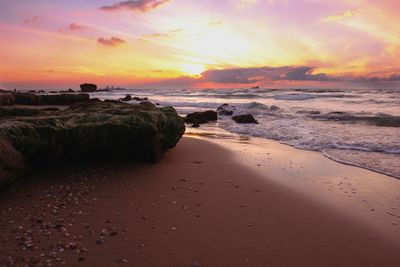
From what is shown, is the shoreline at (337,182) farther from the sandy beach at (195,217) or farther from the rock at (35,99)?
the rock at (35,99)

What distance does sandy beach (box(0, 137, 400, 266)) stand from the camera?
3330mm

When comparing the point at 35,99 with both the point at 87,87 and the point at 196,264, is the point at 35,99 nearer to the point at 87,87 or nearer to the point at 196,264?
the point at 196,264

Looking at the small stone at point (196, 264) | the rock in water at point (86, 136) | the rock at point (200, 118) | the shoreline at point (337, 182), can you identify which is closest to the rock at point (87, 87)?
the rock at point (200, 118)

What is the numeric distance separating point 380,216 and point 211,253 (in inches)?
111

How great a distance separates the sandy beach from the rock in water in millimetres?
315

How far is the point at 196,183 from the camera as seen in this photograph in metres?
5.65

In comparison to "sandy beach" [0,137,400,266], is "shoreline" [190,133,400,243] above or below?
below

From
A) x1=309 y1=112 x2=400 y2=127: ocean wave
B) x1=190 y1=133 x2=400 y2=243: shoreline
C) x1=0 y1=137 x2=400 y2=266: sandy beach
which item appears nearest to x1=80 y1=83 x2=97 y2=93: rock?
x1=309 y1=112 x2=400 y2=127: ocean wave

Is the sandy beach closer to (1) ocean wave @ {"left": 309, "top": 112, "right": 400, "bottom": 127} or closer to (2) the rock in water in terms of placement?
(2) the rock in water

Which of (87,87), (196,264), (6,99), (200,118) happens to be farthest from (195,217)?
(87,87)

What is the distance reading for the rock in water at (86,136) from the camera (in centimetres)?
433

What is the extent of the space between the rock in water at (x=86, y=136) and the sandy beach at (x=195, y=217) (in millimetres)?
315

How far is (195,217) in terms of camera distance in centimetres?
424

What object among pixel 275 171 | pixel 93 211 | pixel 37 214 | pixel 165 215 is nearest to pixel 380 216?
pixel 275 171
